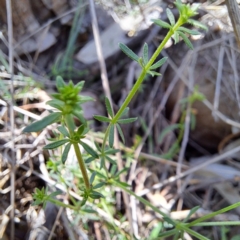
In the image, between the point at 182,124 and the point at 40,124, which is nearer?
the point at 40,124

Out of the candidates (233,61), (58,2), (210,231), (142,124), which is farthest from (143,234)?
(58,2)

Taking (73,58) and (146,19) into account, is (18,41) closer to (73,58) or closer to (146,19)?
(73,58)

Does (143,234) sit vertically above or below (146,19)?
below

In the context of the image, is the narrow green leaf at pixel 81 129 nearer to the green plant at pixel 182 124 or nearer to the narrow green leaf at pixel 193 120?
the green plant at pixel 182 124

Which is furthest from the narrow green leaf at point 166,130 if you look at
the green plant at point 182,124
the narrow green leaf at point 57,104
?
the narrow green leaf at point 57,104

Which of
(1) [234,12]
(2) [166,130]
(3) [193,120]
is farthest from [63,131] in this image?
(3) [193,120]

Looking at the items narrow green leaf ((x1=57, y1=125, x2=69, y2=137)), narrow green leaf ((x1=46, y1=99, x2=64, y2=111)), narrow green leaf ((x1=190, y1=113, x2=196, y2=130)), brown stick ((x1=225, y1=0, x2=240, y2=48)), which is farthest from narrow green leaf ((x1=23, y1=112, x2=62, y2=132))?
narrow green leaf ((x1=190, y1=113, x2=196, y2=130))

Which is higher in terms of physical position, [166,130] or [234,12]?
[234,12]

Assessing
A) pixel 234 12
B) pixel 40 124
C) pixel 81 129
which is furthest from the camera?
pixel 234 12

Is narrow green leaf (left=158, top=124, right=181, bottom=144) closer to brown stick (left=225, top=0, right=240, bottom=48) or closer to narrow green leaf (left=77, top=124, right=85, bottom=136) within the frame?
brown stick (left=225, top=0, right=240, bottom=48)

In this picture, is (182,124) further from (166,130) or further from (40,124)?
(40,124)

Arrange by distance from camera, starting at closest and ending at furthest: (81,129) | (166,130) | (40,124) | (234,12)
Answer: (40,124), (81,129), (234,12), (166,130)
